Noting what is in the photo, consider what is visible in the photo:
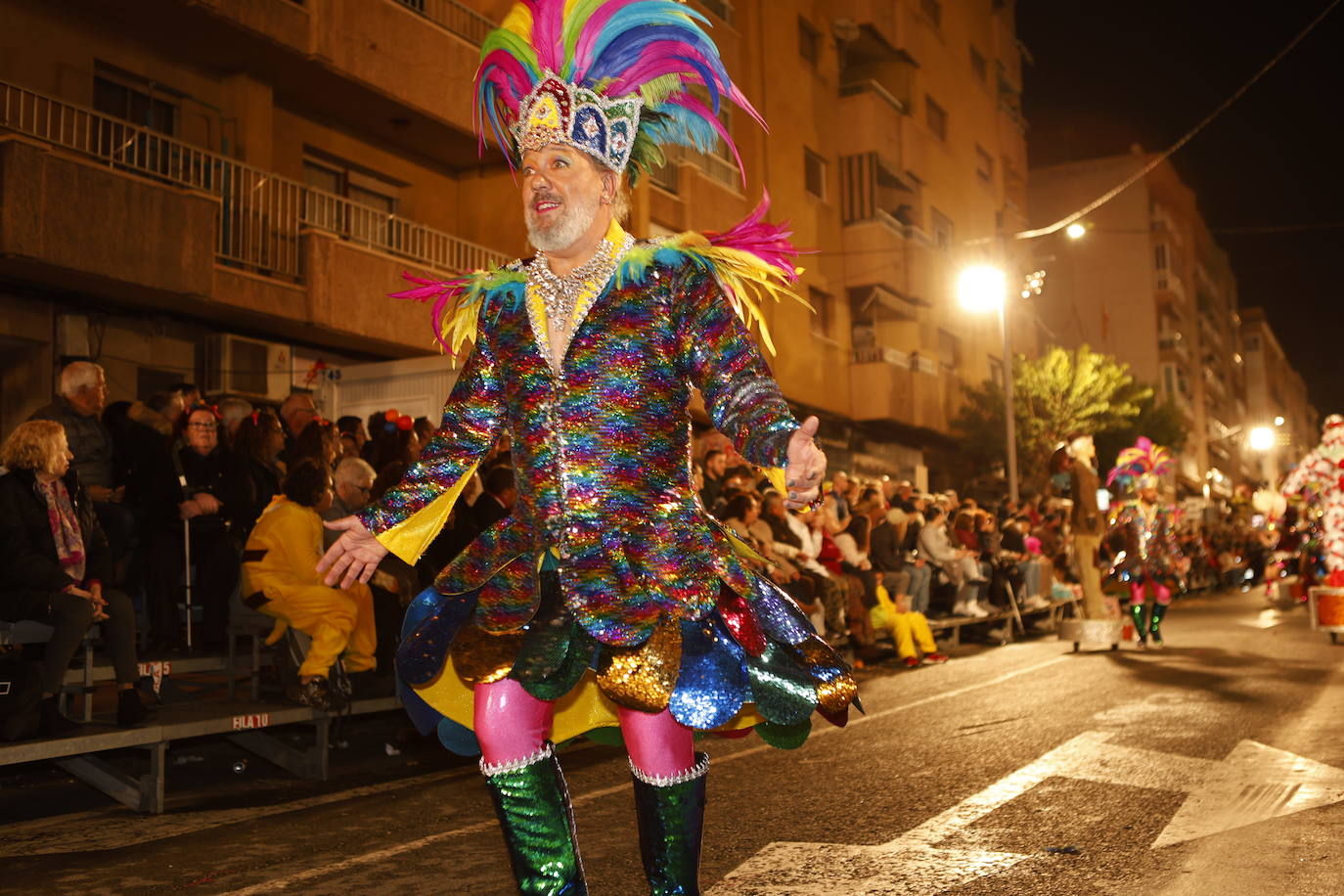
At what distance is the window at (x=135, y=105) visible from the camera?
13.8 m

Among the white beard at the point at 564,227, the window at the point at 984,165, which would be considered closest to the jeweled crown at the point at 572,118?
the white beard at the point at 564,227

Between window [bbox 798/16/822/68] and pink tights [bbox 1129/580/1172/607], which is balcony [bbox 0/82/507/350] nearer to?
pink tights [bbox 1129/580/1172/607]

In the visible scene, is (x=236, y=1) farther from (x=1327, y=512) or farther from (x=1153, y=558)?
(x=1327, y=512)

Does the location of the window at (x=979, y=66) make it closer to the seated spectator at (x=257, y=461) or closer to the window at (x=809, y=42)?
the window at (x=809, y=42)

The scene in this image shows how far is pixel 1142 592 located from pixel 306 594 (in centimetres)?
898

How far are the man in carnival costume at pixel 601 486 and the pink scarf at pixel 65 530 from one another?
14.7 ft

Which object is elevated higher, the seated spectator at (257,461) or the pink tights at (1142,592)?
the seated spectator at (257,461)

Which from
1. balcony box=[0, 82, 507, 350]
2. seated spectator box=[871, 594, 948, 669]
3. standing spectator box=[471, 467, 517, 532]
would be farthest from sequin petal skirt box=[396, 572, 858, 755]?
seated spectator box=[871, 594, 948, 669]

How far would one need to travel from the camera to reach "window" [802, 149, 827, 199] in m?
29.9

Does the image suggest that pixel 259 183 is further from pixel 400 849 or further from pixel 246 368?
pixel 400 849

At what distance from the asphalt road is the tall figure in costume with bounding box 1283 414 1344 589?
4677mm

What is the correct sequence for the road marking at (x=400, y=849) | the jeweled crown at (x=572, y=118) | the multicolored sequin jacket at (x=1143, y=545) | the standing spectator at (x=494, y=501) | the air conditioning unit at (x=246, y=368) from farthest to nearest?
1. the air conditioning unit at (x=246, y=368)
2. the multicolored sequin jacket at (x=1143, y=545)
3. the standing spectator at (x=494, y=501)
4. the road marking at (x=400, y=849)
5. the jeweled crown at (x=572, y=118)

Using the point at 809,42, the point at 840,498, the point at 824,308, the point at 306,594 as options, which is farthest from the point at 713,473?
the point at 809,42

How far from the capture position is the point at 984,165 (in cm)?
4194
